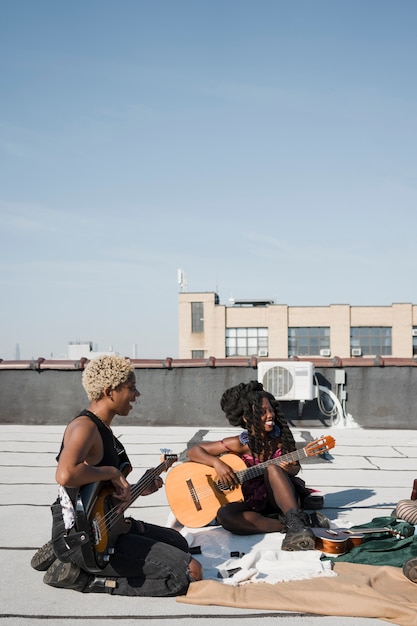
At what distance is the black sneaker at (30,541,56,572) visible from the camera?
4.27 meters

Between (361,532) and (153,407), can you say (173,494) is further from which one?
(153,407)

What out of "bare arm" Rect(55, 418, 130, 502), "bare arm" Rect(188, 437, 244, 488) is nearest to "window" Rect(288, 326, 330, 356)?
"bare arm" Rect(188, 437, 244, 488)

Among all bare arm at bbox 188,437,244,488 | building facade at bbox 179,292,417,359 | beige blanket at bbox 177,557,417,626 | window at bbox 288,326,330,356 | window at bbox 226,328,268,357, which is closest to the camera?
beige blanket at bbox 177,557,417,626

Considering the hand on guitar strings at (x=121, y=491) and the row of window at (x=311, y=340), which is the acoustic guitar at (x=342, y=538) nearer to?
the hand on guitar strings at (x=121, y=491)

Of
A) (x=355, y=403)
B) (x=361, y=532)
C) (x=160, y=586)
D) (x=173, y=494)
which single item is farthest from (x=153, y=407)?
(x=160, y=586)

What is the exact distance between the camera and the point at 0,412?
13.2m

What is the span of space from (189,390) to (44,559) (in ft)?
28.8

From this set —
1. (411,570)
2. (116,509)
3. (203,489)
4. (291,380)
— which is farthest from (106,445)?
(291,380)

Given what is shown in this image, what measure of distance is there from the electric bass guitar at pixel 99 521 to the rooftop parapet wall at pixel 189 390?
8.92 metres

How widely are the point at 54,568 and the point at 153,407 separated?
893 centimetres

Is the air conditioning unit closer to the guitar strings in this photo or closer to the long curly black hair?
the long curly black hair

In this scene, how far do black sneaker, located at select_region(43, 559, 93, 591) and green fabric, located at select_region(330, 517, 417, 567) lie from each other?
1.68 m

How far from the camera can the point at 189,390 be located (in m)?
13.0

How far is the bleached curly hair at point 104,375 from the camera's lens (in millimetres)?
4062
